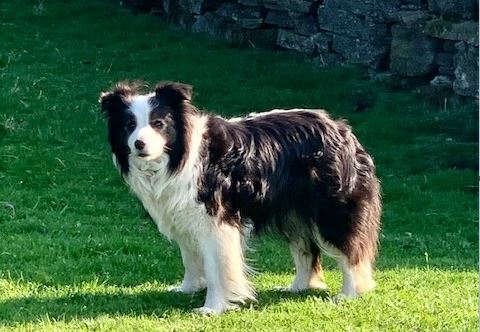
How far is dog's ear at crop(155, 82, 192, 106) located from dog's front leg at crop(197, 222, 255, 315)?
0.82 m

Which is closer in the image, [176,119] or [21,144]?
[176,119]

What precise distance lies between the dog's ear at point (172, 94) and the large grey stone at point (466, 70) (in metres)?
6.22

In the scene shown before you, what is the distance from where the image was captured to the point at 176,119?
684 cm

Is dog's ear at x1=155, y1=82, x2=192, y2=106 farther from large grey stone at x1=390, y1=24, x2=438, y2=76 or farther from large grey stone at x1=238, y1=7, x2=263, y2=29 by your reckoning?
large grey stone at x1=238, y1=7, x2=263, y2=29

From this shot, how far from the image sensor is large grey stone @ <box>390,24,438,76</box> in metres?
13.3

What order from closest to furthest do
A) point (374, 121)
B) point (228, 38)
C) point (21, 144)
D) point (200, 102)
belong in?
point (21, 144)
point (374, 121)
point (200, 102)
point (228, 38)

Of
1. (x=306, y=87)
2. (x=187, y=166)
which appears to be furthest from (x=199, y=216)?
(x=306, y=87)

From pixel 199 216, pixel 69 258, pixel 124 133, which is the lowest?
pixel 69 258

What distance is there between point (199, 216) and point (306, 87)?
7753mm

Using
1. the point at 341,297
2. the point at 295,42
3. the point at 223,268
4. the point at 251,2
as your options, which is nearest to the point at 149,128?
the point at 223,268

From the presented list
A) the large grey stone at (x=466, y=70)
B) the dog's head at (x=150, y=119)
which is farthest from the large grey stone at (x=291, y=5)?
the dog's head at (x=150, y=119)

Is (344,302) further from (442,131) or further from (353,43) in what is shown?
(353,43)

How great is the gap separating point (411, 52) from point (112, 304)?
7452 millimetres

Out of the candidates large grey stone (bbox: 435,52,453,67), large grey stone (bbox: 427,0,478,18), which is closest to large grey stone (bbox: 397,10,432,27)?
large grey stone (bbox: 427,0,478,18)
